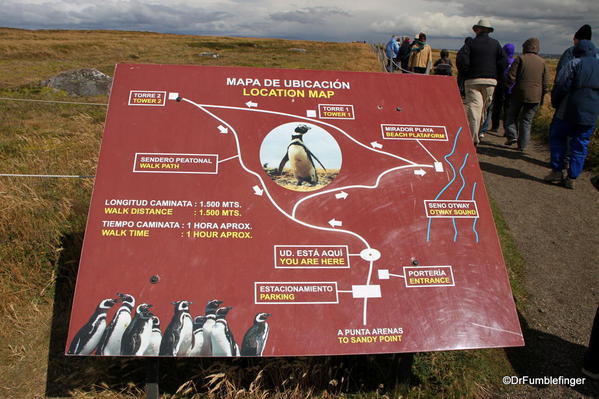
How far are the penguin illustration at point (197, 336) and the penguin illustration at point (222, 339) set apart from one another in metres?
0.07

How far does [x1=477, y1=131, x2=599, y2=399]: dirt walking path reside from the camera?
4.01 metres

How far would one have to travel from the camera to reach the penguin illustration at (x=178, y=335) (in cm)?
273

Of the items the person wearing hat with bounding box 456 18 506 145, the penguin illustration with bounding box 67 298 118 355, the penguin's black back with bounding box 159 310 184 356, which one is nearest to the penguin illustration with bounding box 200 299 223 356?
the penguin's black back with bounding box 159 310 184 356

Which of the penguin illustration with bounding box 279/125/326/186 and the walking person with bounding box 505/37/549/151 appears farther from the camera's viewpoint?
the walking person with bounding box 505/37/549/151

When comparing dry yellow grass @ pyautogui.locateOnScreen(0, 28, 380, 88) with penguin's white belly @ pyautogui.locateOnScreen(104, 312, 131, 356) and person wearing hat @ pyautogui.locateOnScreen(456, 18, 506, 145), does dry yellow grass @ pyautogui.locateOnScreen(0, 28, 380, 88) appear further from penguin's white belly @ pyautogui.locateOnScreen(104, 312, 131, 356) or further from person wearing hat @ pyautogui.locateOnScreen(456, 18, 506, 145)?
penguin's white belly @ pyautogui.locateOnScreen(104, 312, 131, 356)

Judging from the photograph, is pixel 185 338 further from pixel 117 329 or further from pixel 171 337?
pixel 117 329

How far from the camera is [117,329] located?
107 inches

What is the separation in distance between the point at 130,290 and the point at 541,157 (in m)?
9.31

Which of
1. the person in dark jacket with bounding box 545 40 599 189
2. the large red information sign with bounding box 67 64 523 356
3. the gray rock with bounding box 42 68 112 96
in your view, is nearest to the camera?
the large red information sign with bounding box 67 64 523 356

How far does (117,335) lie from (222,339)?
0.61m

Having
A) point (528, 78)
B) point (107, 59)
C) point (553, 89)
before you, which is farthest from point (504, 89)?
point (107, 59)

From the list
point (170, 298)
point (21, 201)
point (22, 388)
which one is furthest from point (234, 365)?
point (21, 201)

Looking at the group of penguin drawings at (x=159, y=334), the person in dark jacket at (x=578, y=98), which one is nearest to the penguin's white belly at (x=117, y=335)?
the group of penguin drawings at (x=159, y=334)

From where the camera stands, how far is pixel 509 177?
8.50 meters
